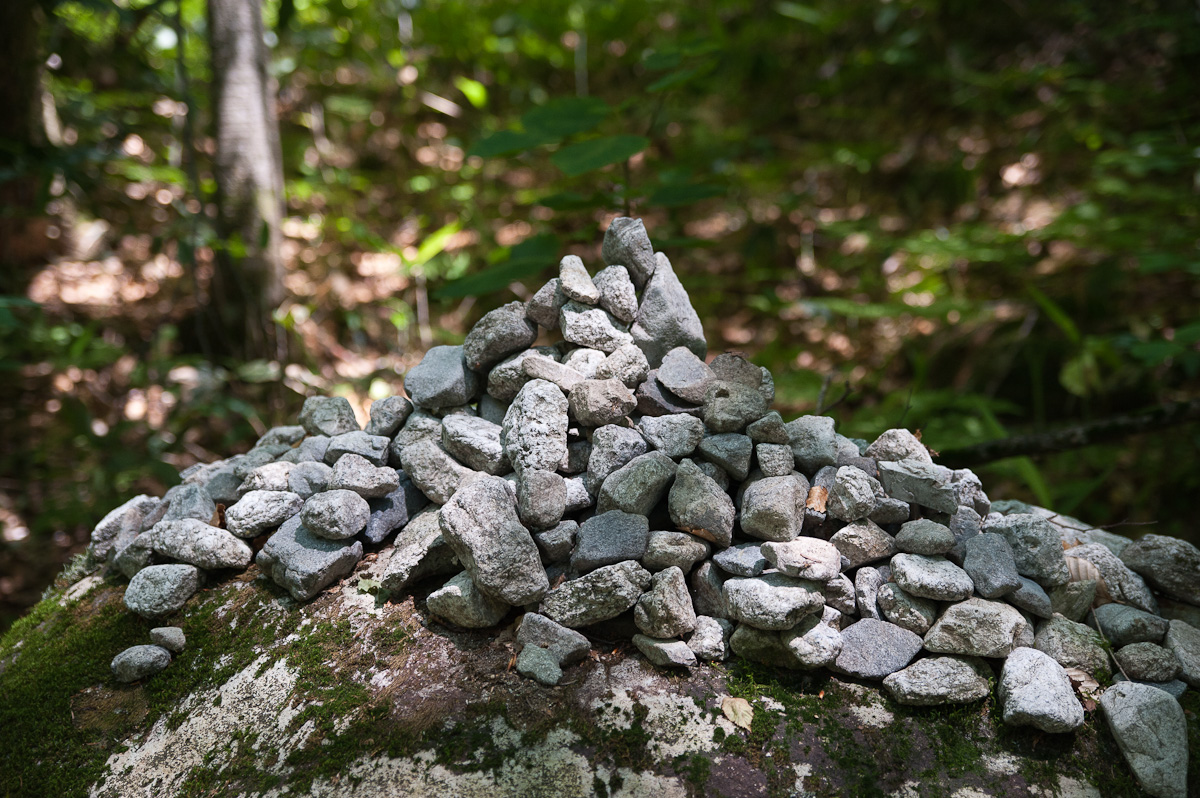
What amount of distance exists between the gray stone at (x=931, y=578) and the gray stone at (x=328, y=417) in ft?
4.32

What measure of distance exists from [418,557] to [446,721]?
1.11 ft

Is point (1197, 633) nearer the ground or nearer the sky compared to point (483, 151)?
nearer the ground

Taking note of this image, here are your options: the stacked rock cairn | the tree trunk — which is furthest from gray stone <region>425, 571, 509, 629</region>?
the tree trunk

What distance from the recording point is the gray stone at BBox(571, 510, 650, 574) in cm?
128

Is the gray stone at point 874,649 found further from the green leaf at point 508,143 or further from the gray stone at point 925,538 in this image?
the green leaf at point 508,143

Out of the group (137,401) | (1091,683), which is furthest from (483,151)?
(137,401)

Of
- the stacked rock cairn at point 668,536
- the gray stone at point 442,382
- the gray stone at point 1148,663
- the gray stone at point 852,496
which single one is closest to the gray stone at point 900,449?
the stacked rock cairn at point 668,536

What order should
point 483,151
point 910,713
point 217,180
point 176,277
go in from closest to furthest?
point 910,713 → point 483,151 → point 217,180 → point 176,277

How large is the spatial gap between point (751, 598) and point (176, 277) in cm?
477

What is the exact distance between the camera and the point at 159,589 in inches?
56.0

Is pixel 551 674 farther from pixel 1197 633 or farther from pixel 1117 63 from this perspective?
pixel 1117 63

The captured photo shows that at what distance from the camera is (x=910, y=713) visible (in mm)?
1202

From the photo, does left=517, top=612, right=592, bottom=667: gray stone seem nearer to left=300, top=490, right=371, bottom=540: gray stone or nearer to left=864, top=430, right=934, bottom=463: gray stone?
left=300, top=490, right=371, bottom=540: gray stone

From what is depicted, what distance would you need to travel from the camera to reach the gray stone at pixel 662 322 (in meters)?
1.57
